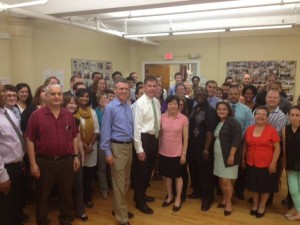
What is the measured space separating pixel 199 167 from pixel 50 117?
6.16 ft

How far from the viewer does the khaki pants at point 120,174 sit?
2852 millimetres

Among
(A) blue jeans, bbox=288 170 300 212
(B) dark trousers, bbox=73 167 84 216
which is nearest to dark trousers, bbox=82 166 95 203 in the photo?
(B) dark trousers, bbox=73 167 84 216

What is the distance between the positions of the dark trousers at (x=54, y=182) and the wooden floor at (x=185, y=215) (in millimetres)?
368

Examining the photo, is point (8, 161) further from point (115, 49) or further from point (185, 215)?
point (115, 49)

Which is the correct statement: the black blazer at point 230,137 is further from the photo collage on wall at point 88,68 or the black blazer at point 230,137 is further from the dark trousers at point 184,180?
the photo collage on wall at point 88,68

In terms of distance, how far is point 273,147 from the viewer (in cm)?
305

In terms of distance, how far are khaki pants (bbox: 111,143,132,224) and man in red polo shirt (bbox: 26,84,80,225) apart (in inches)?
16.6

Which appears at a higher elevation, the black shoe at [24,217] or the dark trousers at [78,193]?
the dark trousers at [78,193]

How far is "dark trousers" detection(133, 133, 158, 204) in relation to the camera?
3117 millimetres

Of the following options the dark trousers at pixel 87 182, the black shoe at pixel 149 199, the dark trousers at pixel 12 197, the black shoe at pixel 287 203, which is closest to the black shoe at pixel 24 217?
the dark trousers at pixel 12 197

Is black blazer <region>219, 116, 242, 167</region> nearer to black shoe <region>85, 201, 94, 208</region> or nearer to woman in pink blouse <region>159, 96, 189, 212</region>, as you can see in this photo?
woman in pink blouse <region>159, 96, 189, 212</region>

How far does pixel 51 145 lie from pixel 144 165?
3.78 feet

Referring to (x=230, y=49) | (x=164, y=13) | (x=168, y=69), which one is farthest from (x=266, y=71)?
(x=164, y=13)

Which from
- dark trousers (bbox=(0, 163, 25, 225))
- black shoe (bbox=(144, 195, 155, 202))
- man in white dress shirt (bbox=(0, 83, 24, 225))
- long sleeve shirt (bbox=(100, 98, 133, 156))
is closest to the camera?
man in white dress shirt (bbox=(0, 83, 24, 225))
